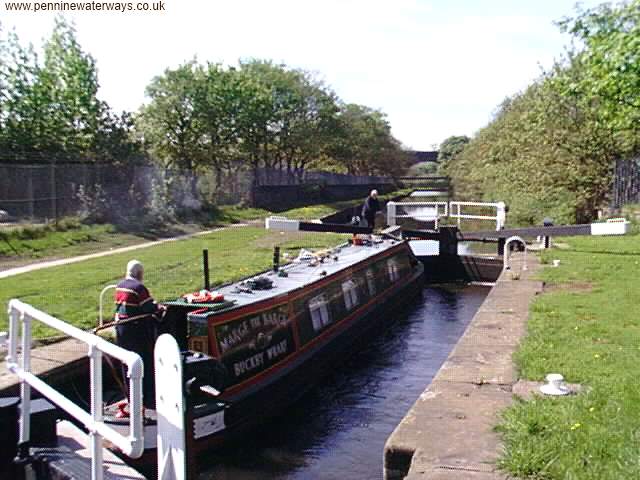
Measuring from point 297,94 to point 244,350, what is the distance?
1580 inches

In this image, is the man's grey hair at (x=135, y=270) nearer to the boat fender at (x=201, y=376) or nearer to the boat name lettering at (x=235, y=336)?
the boat name lettering at (x=235, y=336)

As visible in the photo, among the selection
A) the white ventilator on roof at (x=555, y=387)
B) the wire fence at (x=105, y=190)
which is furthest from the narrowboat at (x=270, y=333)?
the wire fence at (x=105, y=190)

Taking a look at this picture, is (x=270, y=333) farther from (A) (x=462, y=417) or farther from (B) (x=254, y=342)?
(A) (x=462, y=417)

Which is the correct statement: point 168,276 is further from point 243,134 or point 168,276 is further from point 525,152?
point 243,134

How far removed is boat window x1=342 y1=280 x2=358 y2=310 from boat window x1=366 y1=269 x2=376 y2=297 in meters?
0.99

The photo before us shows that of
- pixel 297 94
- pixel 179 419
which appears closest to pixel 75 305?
pixel 179 419

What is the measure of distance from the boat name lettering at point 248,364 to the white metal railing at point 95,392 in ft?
11.5

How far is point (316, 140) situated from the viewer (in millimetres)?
49406

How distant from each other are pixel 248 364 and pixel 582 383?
405 centimetres

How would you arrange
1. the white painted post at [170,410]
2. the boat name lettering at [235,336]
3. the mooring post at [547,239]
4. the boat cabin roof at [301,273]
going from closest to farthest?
the white painted post at [170,410] < the boat name lettering at [235,336] < the boat cabin roof at [301,273] < the mooring post at [547,239]

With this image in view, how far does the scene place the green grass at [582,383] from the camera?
4809mm

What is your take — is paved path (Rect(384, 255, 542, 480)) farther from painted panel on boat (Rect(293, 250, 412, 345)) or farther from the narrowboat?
painted panel on boat (Rect(293, 250, 412, 345))

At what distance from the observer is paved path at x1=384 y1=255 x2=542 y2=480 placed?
5.03 m

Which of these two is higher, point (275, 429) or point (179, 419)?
point (179, 419)
